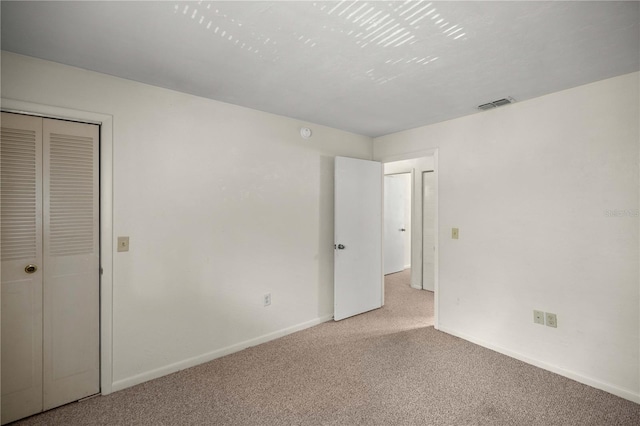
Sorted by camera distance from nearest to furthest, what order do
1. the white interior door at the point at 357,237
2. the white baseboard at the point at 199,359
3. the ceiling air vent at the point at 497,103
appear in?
the white baseboard at the point at 199,359 < the ceiling air vent at the point at 497,103 < the white interior door at the point at 357,237

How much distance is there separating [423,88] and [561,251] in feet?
5.77

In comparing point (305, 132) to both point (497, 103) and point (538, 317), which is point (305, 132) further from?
point (538, 317)

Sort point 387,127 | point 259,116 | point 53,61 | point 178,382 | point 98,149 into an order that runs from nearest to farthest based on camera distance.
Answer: point 53,61
point 98,149
point 178,382
point 259,116
point 387,127

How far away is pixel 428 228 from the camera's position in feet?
16.3

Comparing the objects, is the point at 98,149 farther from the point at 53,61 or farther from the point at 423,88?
the point at 423,88

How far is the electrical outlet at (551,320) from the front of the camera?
2438mm

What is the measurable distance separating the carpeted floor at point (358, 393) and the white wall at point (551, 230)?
25 centimetres

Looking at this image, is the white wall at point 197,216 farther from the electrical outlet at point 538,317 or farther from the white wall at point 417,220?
the white wall at point 417,220

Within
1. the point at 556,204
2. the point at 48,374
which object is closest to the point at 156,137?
the point at 48,374

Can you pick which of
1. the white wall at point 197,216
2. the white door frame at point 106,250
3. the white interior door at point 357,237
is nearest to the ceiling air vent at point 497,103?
the white interior door at point 357,237

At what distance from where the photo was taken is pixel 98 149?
214cm

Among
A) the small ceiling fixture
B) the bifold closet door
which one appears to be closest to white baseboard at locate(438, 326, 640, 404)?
the small ceiling fixture

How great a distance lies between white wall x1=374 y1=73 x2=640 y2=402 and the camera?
2.13m

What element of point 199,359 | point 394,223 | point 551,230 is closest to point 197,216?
point 199,359
